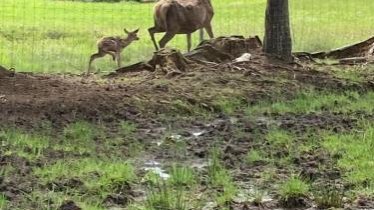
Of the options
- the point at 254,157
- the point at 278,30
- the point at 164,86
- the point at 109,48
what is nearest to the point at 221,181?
the point at 254,157

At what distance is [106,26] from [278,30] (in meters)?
9.25

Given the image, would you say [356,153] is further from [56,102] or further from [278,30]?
[278,30]

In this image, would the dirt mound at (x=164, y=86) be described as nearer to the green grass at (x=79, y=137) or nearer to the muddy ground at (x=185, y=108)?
the muddy ground at (x=185, y=108)

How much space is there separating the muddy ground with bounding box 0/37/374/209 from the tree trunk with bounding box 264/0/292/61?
12.1 inches

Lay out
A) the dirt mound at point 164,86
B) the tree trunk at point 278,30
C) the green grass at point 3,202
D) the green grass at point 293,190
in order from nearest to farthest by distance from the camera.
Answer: the green grass at point 3,202, the green grass at point 293,190, the dirt mound at point 164,86, the tree trunk at point 278,30

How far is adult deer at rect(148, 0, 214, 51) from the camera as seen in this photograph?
15688 mm

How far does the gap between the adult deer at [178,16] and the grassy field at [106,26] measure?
0.73 metres

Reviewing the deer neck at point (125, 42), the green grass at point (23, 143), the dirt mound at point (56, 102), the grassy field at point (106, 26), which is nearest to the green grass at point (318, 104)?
the dirt mound at point (56, 102)

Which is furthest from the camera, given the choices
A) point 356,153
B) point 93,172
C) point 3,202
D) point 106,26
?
point 106,26

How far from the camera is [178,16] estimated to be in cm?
1573

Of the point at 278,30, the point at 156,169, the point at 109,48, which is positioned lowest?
the point at 156,169

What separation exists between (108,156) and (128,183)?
101 cm

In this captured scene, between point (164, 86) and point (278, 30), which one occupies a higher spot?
point (278, 30)

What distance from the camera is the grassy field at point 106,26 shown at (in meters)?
15.8
